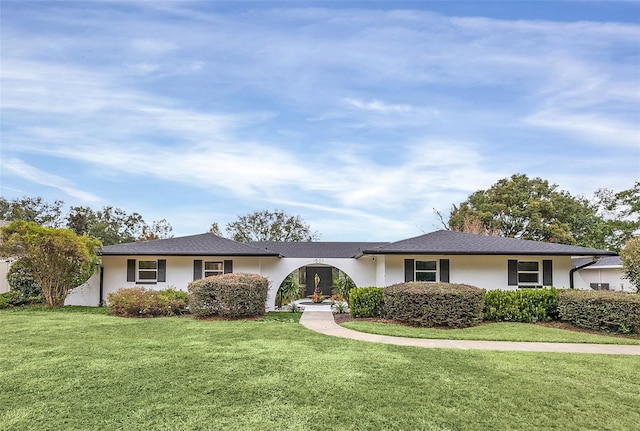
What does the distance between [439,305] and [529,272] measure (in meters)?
6.17

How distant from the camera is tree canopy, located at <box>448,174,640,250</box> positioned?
98.6 feet

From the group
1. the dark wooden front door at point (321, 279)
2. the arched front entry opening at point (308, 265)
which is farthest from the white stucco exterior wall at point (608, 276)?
the dark wooden front door at point (321, 279)

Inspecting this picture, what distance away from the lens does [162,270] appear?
Answer: 57.1 feet

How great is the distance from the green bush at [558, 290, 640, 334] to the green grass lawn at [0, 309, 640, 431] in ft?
11.9

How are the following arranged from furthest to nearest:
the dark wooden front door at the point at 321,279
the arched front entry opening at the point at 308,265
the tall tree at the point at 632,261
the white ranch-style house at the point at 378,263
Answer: the dark wooden front door at the point at 321,279
the arched front entry opening at the point at 308,265
the white ranch-style house at the point at 378,263
the tall tree at the point at 632,261

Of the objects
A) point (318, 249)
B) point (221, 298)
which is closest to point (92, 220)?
point (318, 249)

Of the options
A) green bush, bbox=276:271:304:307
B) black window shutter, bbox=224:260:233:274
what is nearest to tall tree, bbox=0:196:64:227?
black window shutter, bbox=224:260:233:274

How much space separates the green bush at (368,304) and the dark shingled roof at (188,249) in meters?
4.63

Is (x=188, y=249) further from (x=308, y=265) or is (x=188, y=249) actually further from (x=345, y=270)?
(x=345, y=270)

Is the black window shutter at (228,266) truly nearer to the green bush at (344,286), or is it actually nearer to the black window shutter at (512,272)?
the green bush at (344,286)

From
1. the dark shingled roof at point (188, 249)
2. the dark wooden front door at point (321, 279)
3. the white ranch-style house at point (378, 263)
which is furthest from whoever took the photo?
the dark wooden front door at point (321, 279)

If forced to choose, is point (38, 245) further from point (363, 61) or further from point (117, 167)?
point (363, 61)

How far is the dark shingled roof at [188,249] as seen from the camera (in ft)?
55.0

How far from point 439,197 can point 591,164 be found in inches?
622
